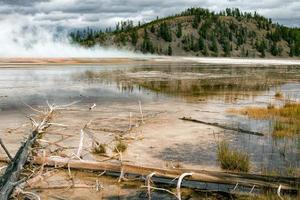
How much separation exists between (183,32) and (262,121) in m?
163

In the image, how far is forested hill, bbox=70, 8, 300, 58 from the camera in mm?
160625

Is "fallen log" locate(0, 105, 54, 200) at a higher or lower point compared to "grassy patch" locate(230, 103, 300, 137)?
higher

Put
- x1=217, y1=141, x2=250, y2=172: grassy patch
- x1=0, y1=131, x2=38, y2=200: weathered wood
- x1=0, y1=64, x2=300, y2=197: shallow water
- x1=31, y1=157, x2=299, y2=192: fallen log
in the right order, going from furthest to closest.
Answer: x1=0, y1=64, x2=300, y2=197: shallow water < x1=217, y1=141, x2=250, y2=172: grassy patch < x1=31, y1=157, x2=299, y2=192: fallen log < x1=0, y1=131, x2=38, y2=200: weathered wood

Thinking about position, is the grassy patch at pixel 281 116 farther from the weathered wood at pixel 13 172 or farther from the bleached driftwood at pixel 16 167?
the weathered wood at pixel 13 172

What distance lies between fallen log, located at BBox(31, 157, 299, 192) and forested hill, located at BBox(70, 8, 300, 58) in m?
145

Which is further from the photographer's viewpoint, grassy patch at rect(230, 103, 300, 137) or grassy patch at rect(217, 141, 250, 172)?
grassy patch at rect(230, 103, 300, 137)

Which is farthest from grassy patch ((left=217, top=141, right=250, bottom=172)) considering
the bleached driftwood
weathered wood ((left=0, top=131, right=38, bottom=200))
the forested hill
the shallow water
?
the forested hill

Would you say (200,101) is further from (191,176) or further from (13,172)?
Result: (13,172)

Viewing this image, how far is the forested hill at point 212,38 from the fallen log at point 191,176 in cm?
14460

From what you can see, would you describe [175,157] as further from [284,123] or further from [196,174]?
[284,123]

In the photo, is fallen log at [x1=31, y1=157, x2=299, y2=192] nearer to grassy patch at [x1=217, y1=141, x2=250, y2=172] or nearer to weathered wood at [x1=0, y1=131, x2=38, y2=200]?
weathered wood at [x1=0, y1=131, x2=38, y2=200]

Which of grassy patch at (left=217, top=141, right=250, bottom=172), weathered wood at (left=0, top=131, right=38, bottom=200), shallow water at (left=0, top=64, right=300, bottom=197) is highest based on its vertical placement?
weathered wood at (left=0, top=131, right=38, bottom=200)

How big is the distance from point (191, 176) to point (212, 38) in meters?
165

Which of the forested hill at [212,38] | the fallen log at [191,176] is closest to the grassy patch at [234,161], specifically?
the fallen log at [191,176]
